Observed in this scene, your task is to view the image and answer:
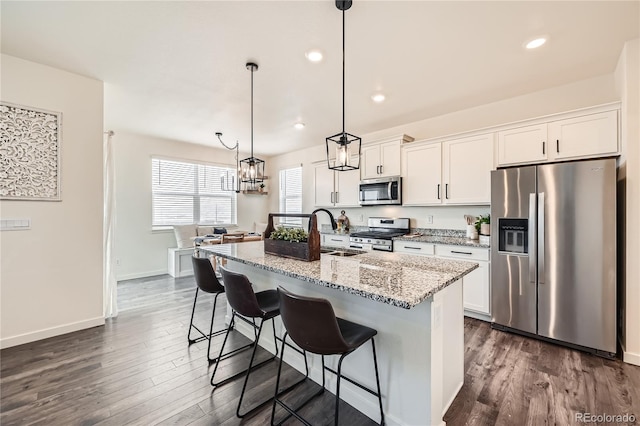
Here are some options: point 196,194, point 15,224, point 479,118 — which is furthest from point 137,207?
point 479,118

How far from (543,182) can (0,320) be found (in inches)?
213

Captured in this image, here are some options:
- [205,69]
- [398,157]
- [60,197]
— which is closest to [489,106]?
[398,157]

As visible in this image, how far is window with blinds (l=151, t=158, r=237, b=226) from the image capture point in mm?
5500

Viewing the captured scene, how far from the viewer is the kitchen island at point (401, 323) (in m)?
1.43

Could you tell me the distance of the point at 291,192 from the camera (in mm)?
6609

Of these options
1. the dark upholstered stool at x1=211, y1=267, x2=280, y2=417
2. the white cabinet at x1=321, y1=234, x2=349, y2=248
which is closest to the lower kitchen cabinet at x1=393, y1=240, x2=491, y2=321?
the white cabinet at x1=321, y1=234, x2=349, y2=248

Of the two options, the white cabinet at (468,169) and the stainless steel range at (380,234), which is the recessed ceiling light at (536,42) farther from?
the stainless steel range at (380,234)

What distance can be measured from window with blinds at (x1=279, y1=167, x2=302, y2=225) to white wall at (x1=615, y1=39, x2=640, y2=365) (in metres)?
5.06

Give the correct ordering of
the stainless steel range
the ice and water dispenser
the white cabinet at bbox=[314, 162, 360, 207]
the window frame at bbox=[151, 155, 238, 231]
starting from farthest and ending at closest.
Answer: the window frame at bbox=[151, 155, 238, 231] < the white cabinet at bbox=[314, 162, 360, 207] < the stainless steel range < the ice and water dispenser

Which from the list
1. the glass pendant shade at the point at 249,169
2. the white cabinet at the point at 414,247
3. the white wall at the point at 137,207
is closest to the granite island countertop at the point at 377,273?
the glass pendant shade at the point at 249,169

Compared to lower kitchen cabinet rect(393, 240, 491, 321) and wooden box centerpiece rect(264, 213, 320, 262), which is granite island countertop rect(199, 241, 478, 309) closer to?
wooden box centerpiece rect(264, 213, 320, 262)

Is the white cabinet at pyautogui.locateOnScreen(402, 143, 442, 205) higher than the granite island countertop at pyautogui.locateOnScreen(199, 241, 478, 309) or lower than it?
higher

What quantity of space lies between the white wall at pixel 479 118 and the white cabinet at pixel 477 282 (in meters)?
0.70

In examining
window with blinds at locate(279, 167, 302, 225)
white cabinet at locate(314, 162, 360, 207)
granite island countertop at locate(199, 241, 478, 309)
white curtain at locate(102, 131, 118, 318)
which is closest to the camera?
granite island countertop at locate(199, 241, 478, 309)
